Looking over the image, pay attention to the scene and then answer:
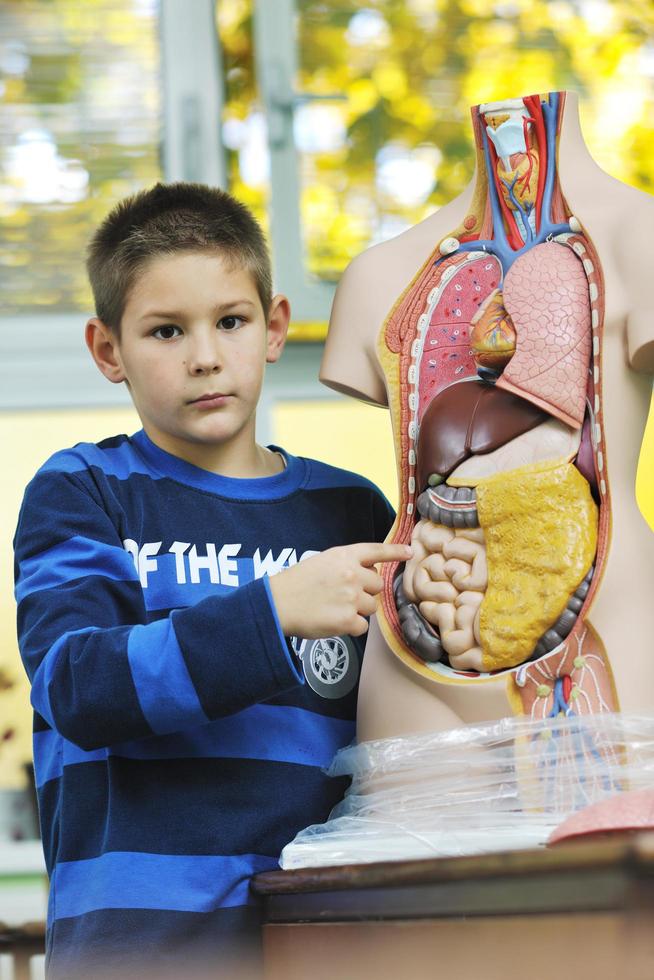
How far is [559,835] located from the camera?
0.70 meters

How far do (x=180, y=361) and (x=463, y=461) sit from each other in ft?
0.74

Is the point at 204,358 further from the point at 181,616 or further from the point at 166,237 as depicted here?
the point at 181,616

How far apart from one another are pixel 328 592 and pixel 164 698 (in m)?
0.13

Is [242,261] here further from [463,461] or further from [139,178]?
[139,178]

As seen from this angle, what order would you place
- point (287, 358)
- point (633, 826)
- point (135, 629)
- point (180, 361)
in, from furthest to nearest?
point (287, 358) < point (180, 361) < point (135, 629) < point (633, 826)

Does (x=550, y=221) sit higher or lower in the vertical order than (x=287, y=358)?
higher

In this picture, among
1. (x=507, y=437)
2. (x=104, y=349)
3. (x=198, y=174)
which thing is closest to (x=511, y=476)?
(x=507, y=437)

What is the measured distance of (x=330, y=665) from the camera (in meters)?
0.99

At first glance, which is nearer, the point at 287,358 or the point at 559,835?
the point at 559,835

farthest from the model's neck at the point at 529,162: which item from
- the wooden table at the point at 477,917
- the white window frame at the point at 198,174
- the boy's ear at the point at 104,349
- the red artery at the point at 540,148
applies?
the white window frame at the point at 198,174

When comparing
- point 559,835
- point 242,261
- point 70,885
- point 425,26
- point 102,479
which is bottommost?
point 70,885

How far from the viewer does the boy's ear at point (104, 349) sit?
1.04 metres

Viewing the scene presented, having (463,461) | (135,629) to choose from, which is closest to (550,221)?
(463,461)

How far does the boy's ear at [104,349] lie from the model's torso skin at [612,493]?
0.21 meters
